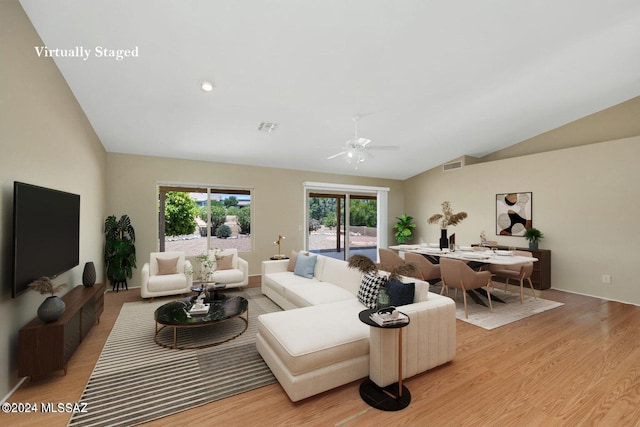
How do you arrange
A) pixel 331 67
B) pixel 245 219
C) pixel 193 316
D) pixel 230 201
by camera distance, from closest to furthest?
pixel 193 316 → pixel 331 67 → pixel 230 201 → pixel 245 219

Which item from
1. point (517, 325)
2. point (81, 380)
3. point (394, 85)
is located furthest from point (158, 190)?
point (517, 325)

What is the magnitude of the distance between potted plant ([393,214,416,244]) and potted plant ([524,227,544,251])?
9.74 feet

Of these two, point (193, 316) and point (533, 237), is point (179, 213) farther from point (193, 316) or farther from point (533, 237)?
point (533, 237)

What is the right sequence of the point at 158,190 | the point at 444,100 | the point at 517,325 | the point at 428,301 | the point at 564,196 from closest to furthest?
the point at 428,301, the point at 517,325, the point at 444,100, the point at 564,196, the point at 158,190

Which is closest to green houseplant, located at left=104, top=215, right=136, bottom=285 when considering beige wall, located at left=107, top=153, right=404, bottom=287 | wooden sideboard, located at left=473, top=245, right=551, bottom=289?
beige wall, located at left=107, top=153, right=404, bottom=287

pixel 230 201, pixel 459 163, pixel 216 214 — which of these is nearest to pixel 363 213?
pixel 459 163

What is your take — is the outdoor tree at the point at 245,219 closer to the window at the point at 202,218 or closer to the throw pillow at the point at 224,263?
the window at the point at 202,218

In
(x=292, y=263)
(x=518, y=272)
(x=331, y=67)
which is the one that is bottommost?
(x=518, y=272)

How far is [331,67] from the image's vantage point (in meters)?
3.37

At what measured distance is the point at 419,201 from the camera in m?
8.53

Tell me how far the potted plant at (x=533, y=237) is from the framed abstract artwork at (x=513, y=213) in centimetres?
25

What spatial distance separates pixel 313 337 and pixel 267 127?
12.0 ft

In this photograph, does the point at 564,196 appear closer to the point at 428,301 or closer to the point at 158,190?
the point at 428,301

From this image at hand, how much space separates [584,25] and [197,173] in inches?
255
